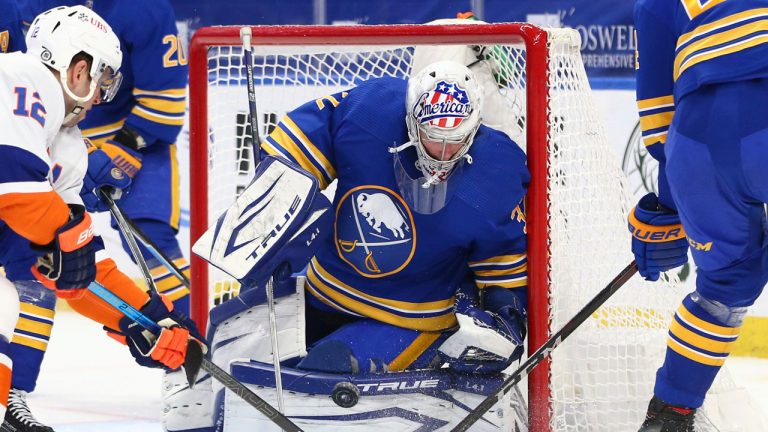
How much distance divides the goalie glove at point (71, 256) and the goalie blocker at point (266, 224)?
0.86 feet

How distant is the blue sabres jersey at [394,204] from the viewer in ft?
9.02

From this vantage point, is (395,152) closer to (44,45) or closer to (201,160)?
(201,160)

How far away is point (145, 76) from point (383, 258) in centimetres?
113

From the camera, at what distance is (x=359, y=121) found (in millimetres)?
2768

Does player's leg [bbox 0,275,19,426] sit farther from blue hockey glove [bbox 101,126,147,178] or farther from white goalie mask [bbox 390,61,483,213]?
blue hockey glove [bbox 101,126,147,178]

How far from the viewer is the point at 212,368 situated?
2.63 metres

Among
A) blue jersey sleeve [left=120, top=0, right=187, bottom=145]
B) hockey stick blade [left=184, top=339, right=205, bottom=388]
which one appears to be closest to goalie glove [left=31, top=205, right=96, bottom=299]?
hockey stick blade [left=184, top=339, right=205, bottom=388]

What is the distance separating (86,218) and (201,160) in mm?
578

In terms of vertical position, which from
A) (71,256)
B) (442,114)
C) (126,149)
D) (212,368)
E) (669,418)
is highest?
(126,149)

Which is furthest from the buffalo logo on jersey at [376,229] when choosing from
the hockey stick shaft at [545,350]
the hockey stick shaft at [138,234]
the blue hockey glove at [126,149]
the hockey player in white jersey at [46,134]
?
the blue hockey glove at [126,149]

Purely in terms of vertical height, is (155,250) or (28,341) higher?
(155,250)

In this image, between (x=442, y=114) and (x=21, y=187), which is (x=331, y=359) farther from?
(x=21, y=187)

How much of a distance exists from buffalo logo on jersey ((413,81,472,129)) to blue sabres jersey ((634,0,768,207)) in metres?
0.37

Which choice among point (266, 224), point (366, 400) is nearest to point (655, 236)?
point (366, 400)
